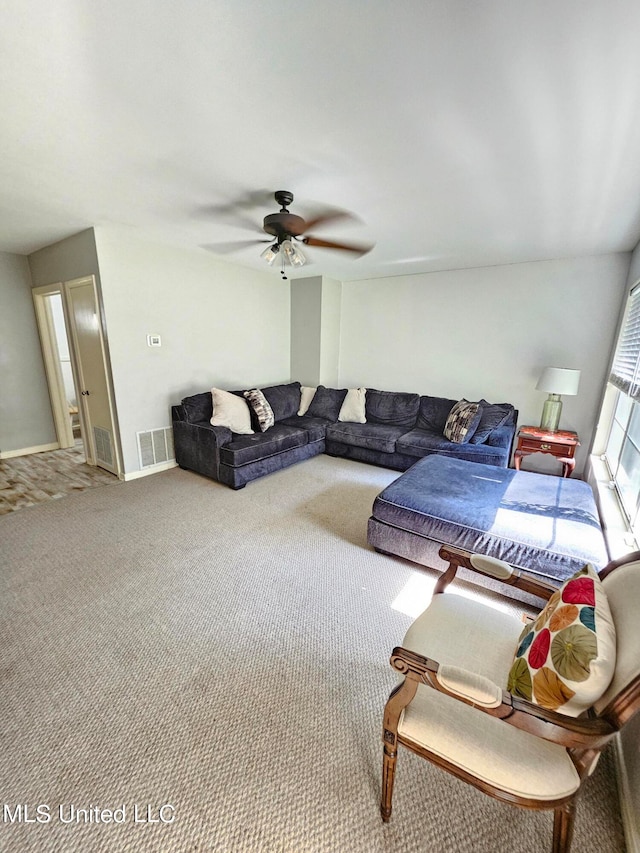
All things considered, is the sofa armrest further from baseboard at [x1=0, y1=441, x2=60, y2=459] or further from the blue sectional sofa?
baseboard at [x1=0, y1=441, x2=60, y2=459]

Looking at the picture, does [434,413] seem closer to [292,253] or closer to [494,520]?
[494,520]

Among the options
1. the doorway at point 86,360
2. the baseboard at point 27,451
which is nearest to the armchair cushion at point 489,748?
the doorway at point 86,360

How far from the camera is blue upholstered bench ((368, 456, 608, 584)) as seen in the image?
5.96 feet

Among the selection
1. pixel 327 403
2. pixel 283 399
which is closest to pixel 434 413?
pixel 327 403

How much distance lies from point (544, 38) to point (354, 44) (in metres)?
0.62

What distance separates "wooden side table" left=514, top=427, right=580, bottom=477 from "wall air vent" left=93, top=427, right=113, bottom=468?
4492mm

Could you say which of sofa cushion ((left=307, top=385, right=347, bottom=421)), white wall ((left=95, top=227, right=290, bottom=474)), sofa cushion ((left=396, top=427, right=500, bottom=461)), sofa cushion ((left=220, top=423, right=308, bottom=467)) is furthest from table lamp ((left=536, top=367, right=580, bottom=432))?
white wall ((left=95, top=227, right=290, bottom=474))

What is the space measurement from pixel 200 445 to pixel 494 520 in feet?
9.44

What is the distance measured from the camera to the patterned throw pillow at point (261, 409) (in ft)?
13.2

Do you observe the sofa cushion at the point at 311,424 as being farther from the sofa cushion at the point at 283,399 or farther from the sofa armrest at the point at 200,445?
the sofa armrest at the point at 200,445

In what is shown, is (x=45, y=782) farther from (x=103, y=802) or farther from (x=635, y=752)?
(x=635, y=752)

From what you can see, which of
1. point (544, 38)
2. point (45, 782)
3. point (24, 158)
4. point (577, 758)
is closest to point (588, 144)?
point (544, 38)

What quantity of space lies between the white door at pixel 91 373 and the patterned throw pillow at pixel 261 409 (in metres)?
1.47

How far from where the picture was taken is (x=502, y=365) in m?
4.14
